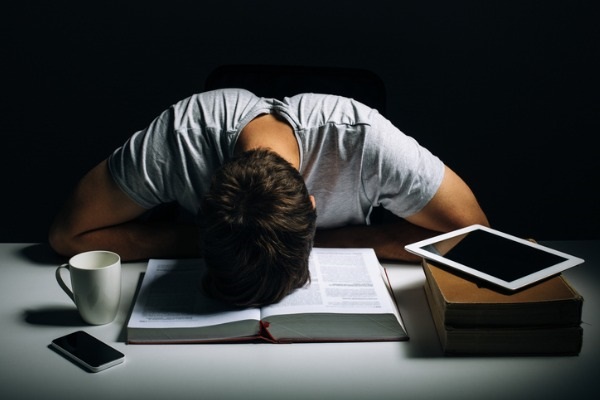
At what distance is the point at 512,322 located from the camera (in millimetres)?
1023

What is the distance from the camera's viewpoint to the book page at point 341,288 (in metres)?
1.07

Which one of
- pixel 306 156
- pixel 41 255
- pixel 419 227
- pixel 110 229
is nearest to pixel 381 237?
pixel 419 227

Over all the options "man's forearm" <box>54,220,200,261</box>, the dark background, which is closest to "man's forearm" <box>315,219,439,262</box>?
"man's forearm" <box>54,220,200,261</box>

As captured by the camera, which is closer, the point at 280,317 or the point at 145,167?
the point at 280,317

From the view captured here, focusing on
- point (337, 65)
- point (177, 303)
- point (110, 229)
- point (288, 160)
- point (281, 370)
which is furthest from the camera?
point (337, 65)

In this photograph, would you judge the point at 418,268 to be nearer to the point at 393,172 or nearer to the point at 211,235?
the point at 393,172

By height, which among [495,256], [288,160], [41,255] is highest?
[288,160]

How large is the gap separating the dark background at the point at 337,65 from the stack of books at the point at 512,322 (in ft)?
4.30

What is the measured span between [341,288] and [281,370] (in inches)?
8.2

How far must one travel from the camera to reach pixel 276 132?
1.34 metres

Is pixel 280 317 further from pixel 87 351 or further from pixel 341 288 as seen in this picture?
pixel 87 351

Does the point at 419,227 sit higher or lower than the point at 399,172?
lower

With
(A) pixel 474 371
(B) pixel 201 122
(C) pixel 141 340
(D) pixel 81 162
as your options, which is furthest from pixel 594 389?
(D) pixel 81 162

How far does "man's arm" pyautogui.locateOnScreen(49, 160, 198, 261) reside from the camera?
1351 mm
